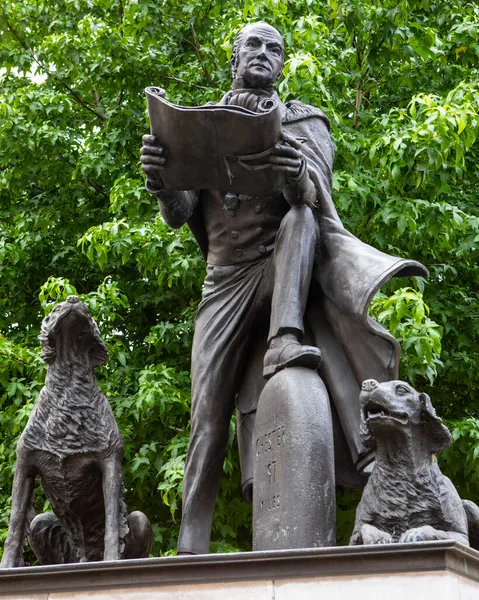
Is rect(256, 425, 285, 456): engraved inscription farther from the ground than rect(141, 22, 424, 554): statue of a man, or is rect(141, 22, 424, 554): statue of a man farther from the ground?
rect(141, 22, 424, 554): statue of a man

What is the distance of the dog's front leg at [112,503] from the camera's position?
624 centimetres

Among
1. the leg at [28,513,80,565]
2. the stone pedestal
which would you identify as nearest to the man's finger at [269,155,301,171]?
the stone pedestal

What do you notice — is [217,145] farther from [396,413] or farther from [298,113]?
[396,413]

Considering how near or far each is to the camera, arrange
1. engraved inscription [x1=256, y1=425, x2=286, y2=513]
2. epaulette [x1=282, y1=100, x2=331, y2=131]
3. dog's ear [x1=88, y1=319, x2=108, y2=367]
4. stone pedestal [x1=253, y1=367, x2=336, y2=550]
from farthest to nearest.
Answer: epaulette [x1=282, y1=100, x2=331, y2=131] < dog's ear [x1=88, y1=319, x2=108, y2=367] < engraved inscription [x1=256, y1=425, x2=286, y2=513] < stone pedestal [x1=253, y1=367, x2=336, y2=550]

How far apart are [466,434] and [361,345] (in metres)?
4.33

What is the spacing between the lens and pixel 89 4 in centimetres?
1409

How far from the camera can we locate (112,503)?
638cm

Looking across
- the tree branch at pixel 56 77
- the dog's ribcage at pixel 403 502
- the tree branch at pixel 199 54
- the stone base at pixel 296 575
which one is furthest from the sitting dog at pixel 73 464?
the tree branch at pixel 56 77

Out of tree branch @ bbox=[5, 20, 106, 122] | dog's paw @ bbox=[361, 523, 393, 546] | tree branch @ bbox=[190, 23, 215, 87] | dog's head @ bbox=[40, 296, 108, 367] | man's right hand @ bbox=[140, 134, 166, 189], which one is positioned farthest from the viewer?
tree branch @ bbox=[5, 20, 106, 122]

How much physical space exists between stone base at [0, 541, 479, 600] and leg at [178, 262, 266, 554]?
4.63 ft

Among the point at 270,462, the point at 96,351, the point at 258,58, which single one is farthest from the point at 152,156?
the point at 270,462

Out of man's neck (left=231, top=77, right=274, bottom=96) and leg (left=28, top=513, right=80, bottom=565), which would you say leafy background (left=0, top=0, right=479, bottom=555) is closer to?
man's neck (left=231, top=77, right=274, bottom=96)

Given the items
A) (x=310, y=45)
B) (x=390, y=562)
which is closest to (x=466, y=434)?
(x=310, y=45)

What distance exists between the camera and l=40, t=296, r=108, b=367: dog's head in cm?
662
